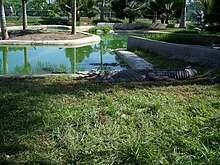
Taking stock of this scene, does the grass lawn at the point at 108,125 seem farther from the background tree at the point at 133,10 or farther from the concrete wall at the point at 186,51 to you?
the background tree at the point at 133,10

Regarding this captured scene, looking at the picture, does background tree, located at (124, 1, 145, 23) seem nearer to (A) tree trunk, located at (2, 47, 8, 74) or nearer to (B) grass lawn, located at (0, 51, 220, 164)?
(A) tree trunk, located at (2, 47, 8, 74)

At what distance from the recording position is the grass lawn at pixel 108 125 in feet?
7.40

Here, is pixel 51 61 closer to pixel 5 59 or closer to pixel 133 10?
pixel 5 59

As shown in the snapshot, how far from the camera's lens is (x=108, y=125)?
9.43 ft

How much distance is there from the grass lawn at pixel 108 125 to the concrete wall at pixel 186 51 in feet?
8.77

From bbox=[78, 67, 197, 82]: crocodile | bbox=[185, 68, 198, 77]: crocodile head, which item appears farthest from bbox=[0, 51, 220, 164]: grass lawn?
bbox=[185, 68, 198, 77]: crocodile head

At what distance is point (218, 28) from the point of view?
9.14 m

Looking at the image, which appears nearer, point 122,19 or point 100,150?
point 100,150

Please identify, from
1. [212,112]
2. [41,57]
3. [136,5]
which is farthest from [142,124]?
[136,5]

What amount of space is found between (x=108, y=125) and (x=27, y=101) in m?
1.29

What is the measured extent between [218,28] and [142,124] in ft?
24.3

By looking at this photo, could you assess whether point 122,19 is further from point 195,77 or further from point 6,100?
point 6,100

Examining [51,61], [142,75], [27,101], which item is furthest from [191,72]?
[51,61]

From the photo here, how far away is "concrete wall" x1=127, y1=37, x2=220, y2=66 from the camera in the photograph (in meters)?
6.84
